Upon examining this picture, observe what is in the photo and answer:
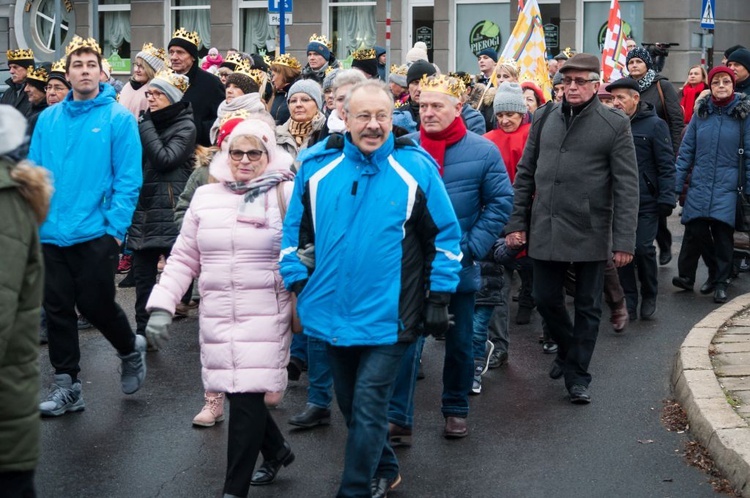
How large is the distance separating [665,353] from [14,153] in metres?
6.49

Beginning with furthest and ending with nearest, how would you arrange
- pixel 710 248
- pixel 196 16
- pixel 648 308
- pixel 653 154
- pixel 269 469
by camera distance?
1. pixel 196 16
2. pixel 710 248
3. pixel 648 308
4. pixel 653 154
5. pixel 269 469

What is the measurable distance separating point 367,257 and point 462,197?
176 cm

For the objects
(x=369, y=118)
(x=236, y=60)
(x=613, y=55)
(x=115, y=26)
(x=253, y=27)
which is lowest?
(x=369, y=118)

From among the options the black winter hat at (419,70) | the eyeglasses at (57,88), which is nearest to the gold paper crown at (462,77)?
the black winter hat at (419,70)

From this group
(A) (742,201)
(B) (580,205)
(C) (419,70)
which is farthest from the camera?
(A) (742,201)

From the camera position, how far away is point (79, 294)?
7.69m

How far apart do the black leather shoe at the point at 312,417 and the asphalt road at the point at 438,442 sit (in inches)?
2.4

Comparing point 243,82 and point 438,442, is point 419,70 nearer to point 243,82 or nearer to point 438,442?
point 243,82

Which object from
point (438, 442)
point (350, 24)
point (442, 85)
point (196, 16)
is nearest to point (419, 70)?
point (442, 85)

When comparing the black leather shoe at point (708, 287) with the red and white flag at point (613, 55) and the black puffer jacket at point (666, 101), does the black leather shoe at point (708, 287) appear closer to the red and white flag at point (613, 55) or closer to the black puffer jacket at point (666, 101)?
the black puffer jacket at point (666, 101)

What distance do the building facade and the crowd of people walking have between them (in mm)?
14753

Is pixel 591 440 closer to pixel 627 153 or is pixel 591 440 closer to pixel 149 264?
pixel 627 153

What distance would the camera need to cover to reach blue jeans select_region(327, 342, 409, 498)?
18.3 feet

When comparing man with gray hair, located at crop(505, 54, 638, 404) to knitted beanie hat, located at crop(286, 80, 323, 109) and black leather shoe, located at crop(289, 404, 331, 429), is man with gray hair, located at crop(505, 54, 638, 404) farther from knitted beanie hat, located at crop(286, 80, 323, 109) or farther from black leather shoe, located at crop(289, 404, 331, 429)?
knitted beanie hat, located at crop(286, 80, 323, 109)
